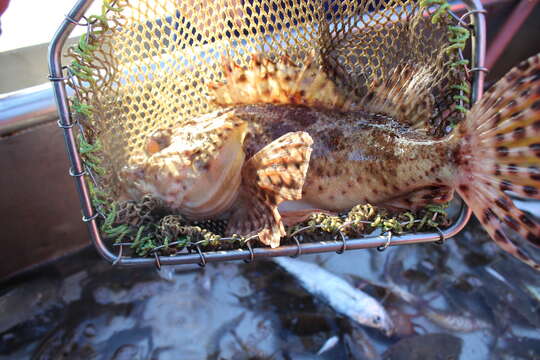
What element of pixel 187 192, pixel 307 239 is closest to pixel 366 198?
pixel 307 239

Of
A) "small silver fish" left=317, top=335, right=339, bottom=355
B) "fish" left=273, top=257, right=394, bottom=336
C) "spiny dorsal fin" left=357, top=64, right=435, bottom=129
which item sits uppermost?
"spiny dorsal fin" left=357, top=64, right=435, bottom=129

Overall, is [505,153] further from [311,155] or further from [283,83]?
[283,83]

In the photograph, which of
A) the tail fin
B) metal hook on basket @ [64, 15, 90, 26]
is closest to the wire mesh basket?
metal hook on basket @ [64, 15, 90, 26]

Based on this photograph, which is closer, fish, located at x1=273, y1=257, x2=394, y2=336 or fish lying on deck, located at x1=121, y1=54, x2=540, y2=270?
fish lying on deck, located at x1=121, y1=54, x2=540, y2=270

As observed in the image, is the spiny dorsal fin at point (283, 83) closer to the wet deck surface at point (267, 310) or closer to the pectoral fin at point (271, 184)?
the pectoral fin at point (271, 184)

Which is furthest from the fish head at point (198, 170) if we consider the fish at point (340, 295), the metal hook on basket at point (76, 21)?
the fish at point (340, 295)

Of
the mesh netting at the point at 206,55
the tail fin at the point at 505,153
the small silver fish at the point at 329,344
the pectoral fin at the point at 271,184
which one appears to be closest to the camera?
the tail fin at the point at 505,153

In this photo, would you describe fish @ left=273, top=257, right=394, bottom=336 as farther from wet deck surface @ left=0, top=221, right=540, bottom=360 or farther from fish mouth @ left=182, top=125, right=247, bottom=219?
fish mouth @ left=182, top=125, right=247, bottom=219
